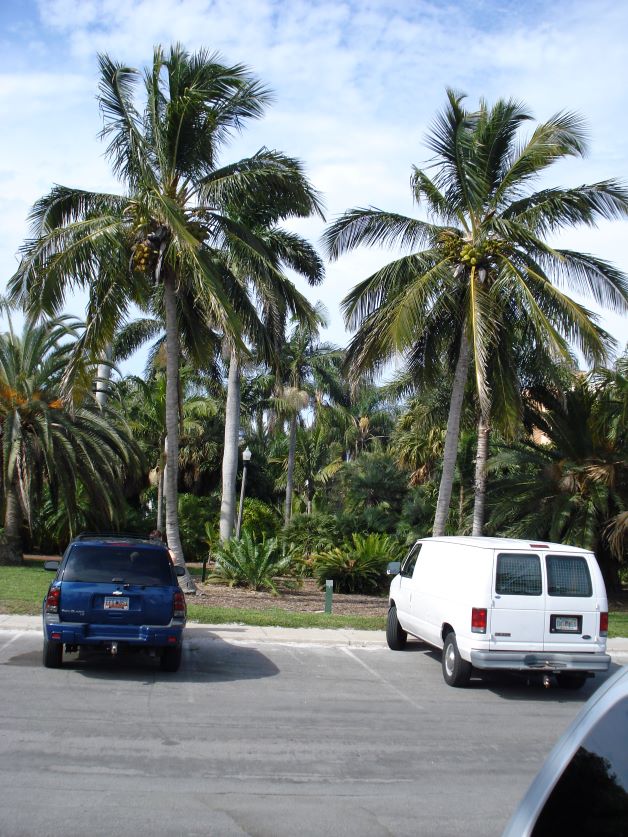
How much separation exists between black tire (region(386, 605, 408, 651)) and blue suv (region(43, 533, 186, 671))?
3930 mm

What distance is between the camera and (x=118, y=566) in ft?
36.6

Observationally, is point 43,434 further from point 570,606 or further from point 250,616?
point 570,606

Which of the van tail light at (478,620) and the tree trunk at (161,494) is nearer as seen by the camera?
the van tail light at (478,620)

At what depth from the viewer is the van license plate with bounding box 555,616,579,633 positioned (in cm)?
1084

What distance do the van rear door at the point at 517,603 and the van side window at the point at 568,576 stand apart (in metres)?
0.15

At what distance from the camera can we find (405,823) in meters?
6.27

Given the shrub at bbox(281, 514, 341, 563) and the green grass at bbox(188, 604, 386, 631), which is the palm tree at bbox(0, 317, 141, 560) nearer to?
the shrub at bbox(281, 514, 341, 563)

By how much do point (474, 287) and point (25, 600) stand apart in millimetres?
10590

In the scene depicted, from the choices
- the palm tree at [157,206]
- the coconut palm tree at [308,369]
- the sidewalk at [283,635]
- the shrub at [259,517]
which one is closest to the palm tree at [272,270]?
the palm tree at [157,206]

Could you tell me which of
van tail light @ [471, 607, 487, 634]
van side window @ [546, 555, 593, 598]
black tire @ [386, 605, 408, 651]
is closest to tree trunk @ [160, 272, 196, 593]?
black tire @ [386, 605, 408, 651]

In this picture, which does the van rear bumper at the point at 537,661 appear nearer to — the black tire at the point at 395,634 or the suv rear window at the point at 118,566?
the black tire at the point at 395,634

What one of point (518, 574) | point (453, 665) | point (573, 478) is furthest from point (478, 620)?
point (573, 478)

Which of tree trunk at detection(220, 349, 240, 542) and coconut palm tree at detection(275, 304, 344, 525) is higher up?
coconut palm tree at detection(275, 304, 344, 525)

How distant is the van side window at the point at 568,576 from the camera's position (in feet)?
35.9
